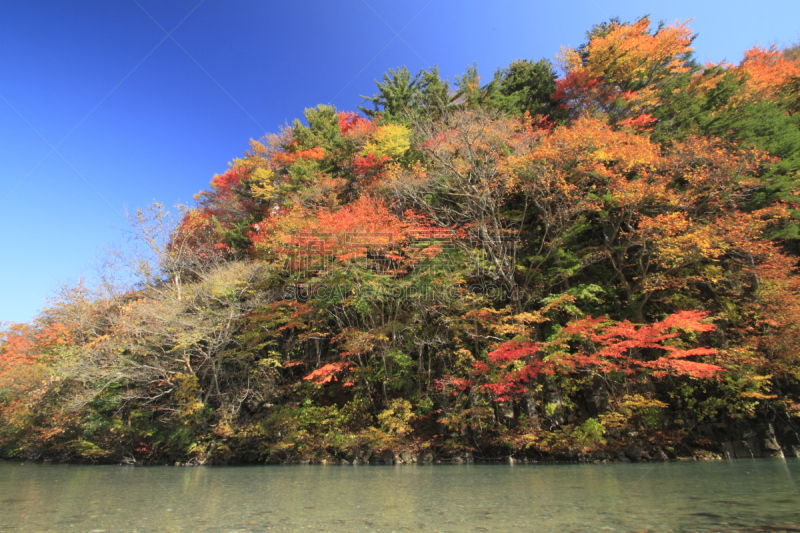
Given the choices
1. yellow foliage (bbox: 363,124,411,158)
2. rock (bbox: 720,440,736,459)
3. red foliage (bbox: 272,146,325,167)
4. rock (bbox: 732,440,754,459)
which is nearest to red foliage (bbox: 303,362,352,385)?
yellow foliage (bbox: 363,124,411,158)

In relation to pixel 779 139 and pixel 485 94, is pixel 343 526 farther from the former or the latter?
pixel 485 94

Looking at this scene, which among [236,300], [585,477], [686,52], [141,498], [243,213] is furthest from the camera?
[243,213]

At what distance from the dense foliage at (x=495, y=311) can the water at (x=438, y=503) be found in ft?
10.3

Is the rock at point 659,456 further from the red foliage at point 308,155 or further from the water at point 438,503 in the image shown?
the red foliage at point 308,155

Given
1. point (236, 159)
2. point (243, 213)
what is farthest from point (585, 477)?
point (236, 159)

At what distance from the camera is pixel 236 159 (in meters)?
27.5

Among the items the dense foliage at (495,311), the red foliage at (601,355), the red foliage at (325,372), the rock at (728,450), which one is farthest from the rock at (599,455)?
the red foliage at (325,372)

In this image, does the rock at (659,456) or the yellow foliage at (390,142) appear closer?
the rock at (659,456)

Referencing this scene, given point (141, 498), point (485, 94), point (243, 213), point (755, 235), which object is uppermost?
point (485, 94)

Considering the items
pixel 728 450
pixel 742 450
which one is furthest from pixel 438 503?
pixel 742 450

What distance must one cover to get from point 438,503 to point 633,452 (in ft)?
25.8

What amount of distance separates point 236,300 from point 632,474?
1359 centimetres

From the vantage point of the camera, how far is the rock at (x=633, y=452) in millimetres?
9781

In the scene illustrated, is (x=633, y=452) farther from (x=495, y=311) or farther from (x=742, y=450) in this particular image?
(x=495, y=311)
